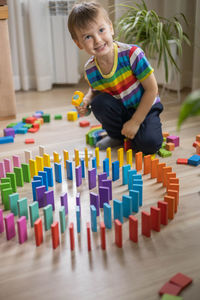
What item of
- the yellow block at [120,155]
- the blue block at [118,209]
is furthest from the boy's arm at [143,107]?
the blue block at [118,209]

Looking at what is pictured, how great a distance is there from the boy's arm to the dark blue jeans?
0.04 metres

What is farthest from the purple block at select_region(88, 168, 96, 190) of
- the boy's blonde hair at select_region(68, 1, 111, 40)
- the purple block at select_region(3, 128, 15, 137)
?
the purple block at select_region(3, 128, 15, 137)

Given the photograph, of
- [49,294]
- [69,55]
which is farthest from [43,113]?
[49,294]

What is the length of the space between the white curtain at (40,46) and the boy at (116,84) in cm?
109

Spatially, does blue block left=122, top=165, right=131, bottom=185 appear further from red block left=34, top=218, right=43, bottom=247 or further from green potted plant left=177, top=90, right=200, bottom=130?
green potted plant left=177, top=90, right=200, bottom=130

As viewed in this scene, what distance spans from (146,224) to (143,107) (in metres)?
0.70

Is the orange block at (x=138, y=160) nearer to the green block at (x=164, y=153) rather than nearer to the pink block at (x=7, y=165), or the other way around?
the green block at (x=164, y=153)

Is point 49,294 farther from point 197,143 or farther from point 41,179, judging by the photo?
point 197,143

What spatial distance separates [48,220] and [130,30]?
152cm

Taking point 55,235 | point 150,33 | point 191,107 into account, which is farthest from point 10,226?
point 150,33

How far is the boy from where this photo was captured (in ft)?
5.12

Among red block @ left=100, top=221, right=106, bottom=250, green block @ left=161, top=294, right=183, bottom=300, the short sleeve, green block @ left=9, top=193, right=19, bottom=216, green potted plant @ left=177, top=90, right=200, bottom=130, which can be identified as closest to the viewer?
green potted plant @ left=177, top=90, right=200, bottom=130

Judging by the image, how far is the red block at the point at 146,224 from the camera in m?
1.10

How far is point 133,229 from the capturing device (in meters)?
1.10
